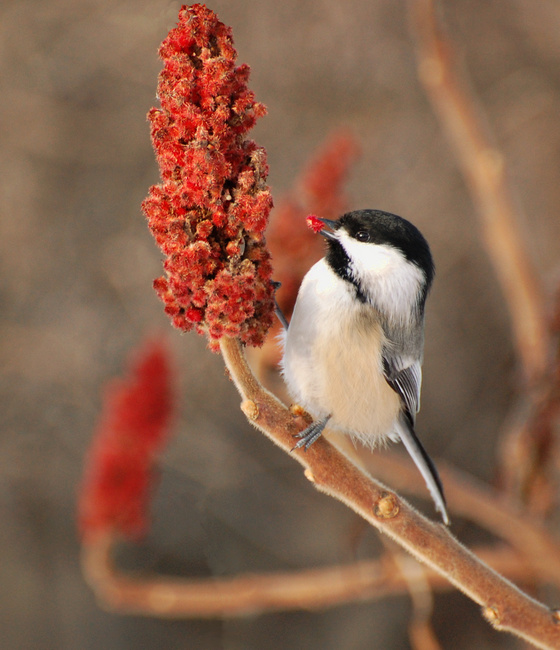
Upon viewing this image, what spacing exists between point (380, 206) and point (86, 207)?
147cm

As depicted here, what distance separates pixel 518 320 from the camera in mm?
2113

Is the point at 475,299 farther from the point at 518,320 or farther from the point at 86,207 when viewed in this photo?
the point at 86,207

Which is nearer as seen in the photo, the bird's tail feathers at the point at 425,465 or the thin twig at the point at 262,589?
the bird's tail feathers at the point at 425,465

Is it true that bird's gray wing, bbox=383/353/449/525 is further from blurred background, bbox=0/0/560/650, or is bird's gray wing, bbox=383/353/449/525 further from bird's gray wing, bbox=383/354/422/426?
blurred background, bbox=0/0/560/650

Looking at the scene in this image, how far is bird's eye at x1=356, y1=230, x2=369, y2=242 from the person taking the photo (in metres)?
1.23

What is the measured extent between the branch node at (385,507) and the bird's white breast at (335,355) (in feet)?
1.20

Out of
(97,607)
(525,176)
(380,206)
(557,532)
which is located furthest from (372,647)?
(525,176)

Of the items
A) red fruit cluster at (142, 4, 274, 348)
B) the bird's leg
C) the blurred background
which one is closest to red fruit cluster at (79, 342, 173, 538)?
the bird's leg

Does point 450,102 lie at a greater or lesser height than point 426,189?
greater

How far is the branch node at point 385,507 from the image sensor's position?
0.96 m

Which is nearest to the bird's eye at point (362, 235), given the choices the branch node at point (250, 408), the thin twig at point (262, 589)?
the branch node at point (250, 408)

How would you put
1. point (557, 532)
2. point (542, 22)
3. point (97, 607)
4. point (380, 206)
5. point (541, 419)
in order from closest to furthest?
point (541, 419) → point (557, 532) → point (97, 607) → point (542, 22) → point (380, 206)

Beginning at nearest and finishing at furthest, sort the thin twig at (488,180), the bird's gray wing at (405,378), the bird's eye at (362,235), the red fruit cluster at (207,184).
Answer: the red fruit cluster at (207,184), the bird's eye at (362,235), the bird's gray wing at (405,378), the thin twig at (488,180)

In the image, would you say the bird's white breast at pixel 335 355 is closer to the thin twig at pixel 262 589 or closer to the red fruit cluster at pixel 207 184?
the red fruit cluster at pixel 207 184
